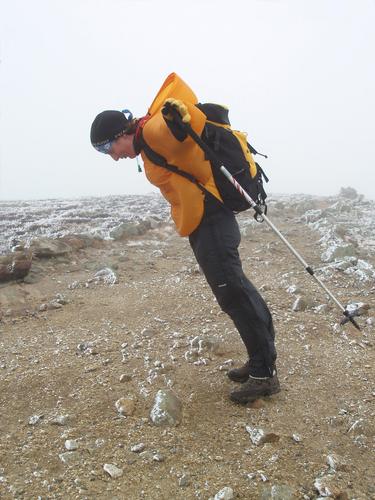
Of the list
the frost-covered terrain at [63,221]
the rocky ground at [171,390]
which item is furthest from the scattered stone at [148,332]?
the frost-covered terrain at [63,221]

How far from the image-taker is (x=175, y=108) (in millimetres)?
3795

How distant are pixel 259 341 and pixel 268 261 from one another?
5552mm

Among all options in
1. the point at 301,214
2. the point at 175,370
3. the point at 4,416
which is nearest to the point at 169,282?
the point at 175,370

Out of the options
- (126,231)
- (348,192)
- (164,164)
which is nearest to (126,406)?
(164,164)

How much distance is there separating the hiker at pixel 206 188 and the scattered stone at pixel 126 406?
1.06 m

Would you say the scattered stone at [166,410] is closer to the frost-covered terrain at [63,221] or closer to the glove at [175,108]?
the glove at [175,108]

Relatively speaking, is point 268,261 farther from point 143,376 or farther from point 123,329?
point 143,376

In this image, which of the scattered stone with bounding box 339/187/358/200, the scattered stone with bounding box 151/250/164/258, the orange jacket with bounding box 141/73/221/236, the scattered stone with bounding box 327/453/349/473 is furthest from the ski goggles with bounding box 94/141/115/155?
the scattered stone with bounding box 339/187/358/200

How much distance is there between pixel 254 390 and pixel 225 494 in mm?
1324

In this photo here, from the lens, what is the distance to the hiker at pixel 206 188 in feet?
13.4

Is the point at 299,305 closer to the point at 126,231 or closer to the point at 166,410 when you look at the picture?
the point at 166,410

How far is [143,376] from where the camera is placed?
5035mm

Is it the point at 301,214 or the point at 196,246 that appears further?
the point at 301,214

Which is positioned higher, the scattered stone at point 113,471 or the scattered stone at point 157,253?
the scattered stone at point 113,471
